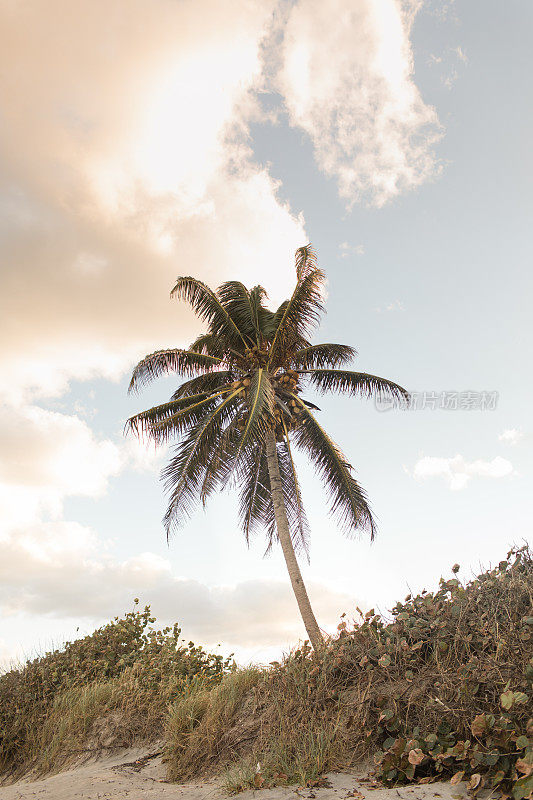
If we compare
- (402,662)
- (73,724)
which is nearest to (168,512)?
(73,724)

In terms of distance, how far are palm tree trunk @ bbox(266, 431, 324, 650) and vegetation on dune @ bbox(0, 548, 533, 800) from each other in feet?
16.3

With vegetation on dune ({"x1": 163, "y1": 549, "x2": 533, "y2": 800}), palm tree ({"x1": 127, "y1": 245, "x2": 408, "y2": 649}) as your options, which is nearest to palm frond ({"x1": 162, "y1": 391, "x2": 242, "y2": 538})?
palm tree ({"x1": 127, "y1": 245, "x2": 408, "y2": 649})

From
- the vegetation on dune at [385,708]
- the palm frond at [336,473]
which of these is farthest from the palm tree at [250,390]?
the vegetation on dune at [385,708]

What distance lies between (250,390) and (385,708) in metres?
10.2

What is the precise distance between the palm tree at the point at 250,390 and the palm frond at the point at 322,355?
31 mm

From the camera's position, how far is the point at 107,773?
23.0 ft

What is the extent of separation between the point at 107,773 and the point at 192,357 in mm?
11290

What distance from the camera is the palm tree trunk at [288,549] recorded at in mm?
13258

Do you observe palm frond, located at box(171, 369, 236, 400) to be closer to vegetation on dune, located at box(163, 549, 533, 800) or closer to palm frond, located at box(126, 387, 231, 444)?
palm frond, located at box(126, 387, 231, 444)

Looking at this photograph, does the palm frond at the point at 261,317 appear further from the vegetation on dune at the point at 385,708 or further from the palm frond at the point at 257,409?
the vegetation on dune at the point at 385,708

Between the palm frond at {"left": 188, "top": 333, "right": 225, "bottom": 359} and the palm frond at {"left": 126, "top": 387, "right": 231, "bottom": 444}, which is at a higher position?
the palm frond at {"left": 188, "top": 333, "right": 225, "bottom": 359}

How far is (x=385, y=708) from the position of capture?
17.0ft

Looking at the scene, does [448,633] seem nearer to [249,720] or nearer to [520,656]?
[520,656]

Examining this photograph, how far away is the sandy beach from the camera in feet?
14.1
